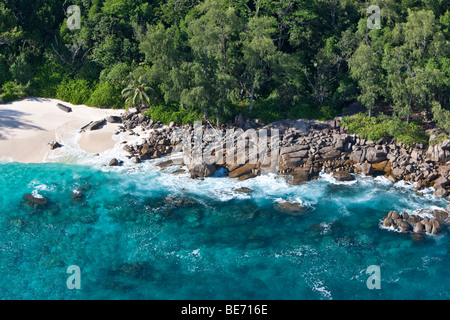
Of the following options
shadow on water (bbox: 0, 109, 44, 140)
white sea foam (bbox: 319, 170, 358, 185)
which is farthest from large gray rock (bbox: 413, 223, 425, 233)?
shadow on water (bbox: 0, 109, 44, 140)

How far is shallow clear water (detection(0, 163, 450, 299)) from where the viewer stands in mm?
37438

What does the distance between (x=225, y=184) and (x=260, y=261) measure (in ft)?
45.4

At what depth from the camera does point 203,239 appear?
142 ft

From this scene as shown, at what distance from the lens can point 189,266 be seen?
39.6m

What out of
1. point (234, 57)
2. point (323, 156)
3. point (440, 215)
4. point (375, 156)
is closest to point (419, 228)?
point (440, 215)

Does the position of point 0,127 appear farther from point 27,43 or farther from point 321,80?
point 321,80

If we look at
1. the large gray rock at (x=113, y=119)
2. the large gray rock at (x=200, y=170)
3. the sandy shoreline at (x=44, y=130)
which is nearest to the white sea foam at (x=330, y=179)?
the large gray rock at (x=200, y=170)

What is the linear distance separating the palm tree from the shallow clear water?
521 inches

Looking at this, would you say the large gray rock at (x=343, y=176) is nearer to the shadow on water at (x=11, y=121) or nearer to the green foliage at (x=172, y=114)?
the green foliage at (x=172, y=114)

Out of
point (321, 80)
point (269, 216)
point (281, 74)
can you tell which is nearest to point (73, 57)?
point (281, 74)

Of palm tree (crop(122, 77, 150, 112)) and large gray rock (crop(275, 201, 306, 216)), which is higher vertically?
palm tree (crop(122, 77, 150, 112))

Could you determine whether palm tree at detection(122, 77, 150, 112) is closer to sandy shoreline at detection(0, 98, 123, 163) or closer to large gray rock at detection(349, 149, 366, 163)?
sandy shoreline at detection(0, 98, 123, 163)

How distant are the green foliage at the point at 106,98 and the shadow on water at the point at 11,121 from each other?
918 centimetres
